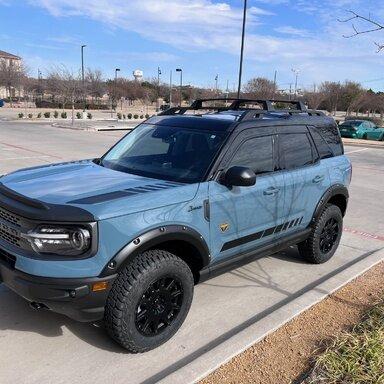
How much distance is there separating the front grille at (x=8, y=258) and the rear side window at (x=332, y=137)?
3526 millimetres

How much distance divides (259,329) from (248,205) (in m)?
1.05

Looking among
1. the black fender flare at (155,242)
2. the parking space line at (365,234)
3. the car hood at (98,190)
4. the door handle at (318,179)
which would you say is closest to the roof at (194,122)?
the car hood at (98,190)

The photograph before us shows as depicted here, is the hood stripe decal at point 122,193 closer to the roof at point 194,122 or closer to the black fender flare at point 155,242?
the black fender flare at point 155,242

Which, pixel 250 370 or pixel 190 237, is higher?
pixel 190 237

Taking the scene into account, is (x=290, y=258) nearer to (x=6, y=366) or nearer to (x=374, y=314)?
(x=374, y=314)

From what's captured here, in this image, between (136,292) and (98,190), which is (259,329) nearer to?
(136,292)

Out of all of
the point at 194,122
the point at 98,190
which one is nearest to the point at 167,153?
the point at 194,122

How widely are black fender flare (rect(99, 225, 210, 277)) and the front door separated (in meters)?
0.17

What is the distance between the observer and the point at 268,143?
14.4 feet

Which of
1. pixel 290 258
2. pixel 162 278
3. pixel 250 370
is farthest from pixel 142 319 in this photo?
pixel 290 258

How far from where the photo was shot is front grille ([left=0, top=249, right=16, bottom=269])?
3.09m

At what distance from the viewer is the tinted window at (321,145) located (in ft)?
16.6

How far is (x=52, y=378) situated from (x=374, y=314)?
2609 millimetres

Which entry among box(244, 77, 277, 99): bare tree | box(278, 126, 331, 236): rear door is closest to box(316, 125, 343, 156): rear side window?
box(278, 126, 331, 236): rear door
